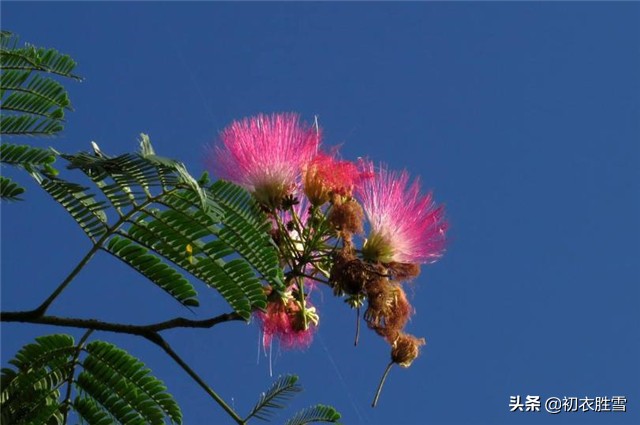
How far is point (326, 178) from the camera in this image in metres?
2.79

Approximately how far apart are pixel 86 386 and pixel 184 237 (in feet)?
1.70

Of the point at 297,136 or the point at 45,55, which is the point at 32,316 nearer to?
the point at 45,55

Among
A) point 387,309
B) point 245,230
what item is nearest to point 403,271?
point 387,309

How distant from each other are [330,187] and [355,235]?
5.9 inches

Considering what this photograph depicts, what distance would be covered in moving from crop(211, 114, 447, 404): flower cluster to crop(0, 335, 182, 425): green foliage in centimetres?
39

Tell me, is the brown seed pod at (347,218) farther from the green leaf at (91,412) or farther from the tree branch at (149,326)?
the green leaf at (91,412)

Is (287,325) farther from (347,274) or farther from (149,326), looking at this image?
(149,326)

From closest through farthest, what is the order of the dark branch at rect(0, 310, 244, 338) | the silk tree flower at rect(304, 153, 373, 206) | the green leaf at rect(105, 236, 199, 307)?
the dark branch at rect(0, 310, 244, 338)
the green leaf at rect(105, 236, 199, 307)
the silk tree flower at rect(304, 153, 373, 206)

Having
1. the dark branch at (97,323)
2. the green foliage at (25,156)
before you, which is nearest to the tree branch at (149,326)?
the dark branch at (97,323)

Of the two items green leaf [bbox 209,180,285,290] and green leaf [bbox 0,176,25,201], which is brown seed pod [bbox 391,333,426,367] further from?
green leaf [bbox 0,176,25,201]

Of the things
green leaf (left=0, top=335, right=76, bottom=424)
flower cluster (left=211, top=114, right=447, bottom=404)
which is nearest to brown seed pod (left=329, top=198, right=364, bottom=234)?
flower cluster (left=211, top=114, right=447, bottom=404)

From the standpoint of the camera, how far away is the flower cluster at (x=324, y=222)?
8.89ft

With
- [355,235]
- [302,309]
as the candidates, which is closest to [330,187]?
[355,235]

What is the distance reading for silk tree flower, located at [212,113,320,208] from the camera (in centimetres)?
277
